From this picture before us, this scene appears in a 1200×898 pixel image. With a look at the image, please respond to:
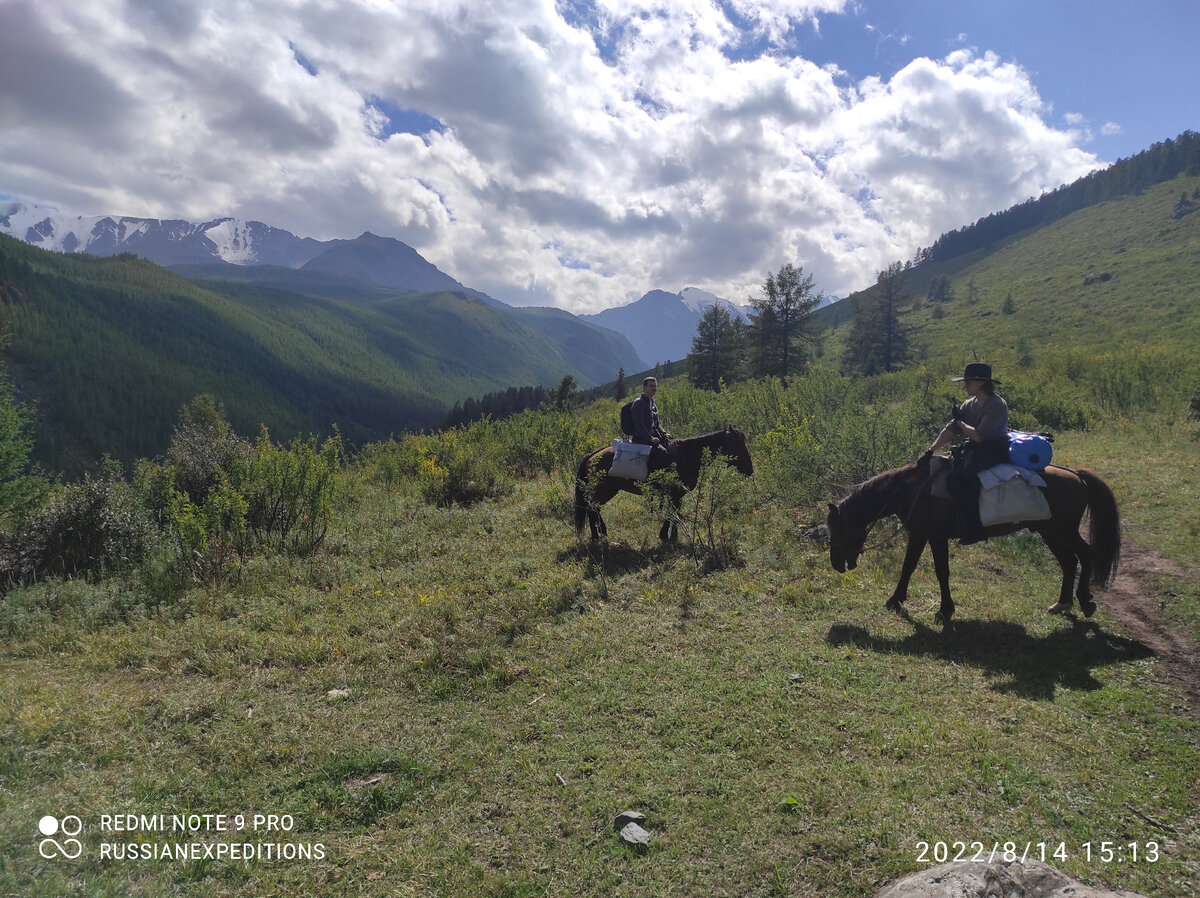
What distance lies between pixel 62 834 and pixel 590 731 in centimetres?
345

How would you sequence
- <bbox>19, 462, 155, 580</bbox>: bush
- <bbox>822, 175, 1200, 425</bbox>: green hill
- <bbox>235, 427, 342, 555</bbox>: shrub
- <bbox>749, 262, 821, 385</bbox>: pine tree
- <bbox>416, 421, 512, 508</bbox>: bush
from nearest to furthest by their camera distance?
<bbox>19, 462, 155, 580</bbox>: bush → <bbox>235, 427, 342, 555</bbox>: shrub → <bbox>416, 421, 512, 508</bbox>: bush → <bbox>822, 175, 1200, 425</bbox>: green hill → <bbox>749, 262, 821, 385</bbox>: pine tree

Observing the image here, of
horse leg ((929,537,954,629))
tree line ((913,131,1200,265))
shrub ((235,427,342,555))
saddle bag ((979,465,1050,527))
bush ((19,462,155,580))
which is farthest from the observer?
tree line ((913,131,1200,265))

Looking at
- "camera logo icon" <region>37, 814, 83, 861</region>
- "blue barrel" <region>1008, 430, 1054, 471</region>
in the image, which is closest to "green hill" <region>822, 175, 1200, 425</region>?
"blue barrel" <region>1008, 430, 1054, 471</region>

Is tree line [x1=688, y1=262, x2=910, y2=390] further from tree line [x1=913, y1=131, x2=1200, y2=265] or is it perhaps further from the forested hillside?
tree line [x1=913, y1=131, x2=1200, y2=265]

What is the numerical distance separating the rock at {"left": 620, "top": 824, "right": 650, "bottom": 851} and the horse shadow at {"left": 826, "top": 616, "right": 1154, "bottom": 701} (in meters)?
3.21

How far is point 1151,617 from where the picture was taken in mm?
5812

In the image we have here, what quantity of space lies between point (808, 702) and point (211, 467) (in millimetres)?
11773

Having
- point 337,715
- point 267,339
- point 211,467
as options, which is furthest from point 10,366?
point 337,715

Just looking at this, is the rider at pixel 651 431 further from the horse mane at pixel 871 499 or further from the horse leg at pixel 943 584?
the horse leg at pixel 943 584

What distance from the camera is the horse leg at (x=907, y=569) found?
6.31 metres

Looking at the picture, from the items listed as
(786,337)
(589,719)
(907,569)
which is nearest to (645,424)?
(907,569)

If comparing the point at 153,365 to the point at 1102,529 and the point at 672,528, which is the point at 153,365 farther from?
the point at 1102,529

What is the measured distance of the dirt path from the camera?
473cm

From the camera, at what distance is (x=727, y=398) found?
55.4ft
